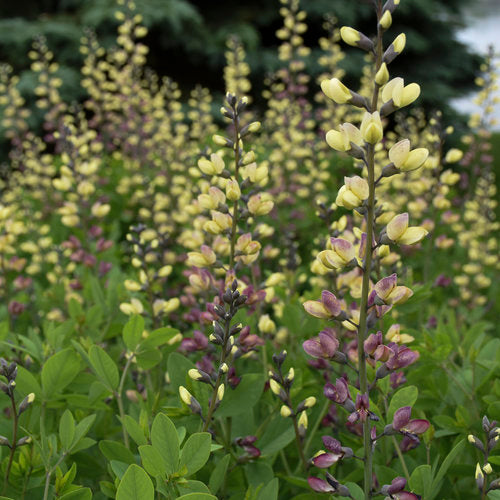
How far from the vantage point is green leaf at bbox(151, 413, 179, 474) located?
3.07 ft

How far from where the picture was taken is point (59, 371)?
4.25 ft

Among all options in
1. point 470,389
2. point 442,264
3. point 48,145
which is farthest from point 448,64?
point 470,389

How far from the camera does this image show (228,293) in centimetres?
107

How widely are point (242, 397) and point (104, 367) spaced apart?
1.04 feet

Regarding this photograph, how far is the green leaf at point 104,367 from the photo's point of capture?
4.07ft

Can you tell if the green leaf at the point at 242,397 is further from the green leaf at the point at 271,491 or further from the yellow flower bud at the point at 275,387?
the green leaf at the point at 271,491

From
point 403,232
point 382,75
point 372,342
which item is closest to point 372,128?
point 382,75

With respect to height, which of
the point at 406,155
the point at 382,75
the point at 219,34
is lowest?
the point at 219,34

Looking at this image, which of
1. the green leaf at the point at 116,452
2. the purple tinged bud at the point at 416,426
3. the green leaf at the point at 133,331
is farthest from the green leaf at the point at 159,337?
the purple tinged bud at the point at 416,426

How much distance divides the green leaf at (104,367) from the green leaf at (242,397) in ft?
0.84

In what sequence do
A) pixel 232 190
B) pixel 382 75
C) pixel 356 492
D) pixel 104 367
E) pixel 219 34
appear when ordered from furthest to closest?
pixel 219 34 < pixel 232 190 < pixel 104 367 < pixel 356 492 < pixel 382 75

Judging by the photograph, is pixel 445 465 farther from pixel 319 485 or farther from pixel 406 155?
pixel 406 155

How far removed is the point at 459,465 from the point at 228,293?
64 centimetres

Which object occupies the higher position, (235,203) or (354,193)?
(354,193)
